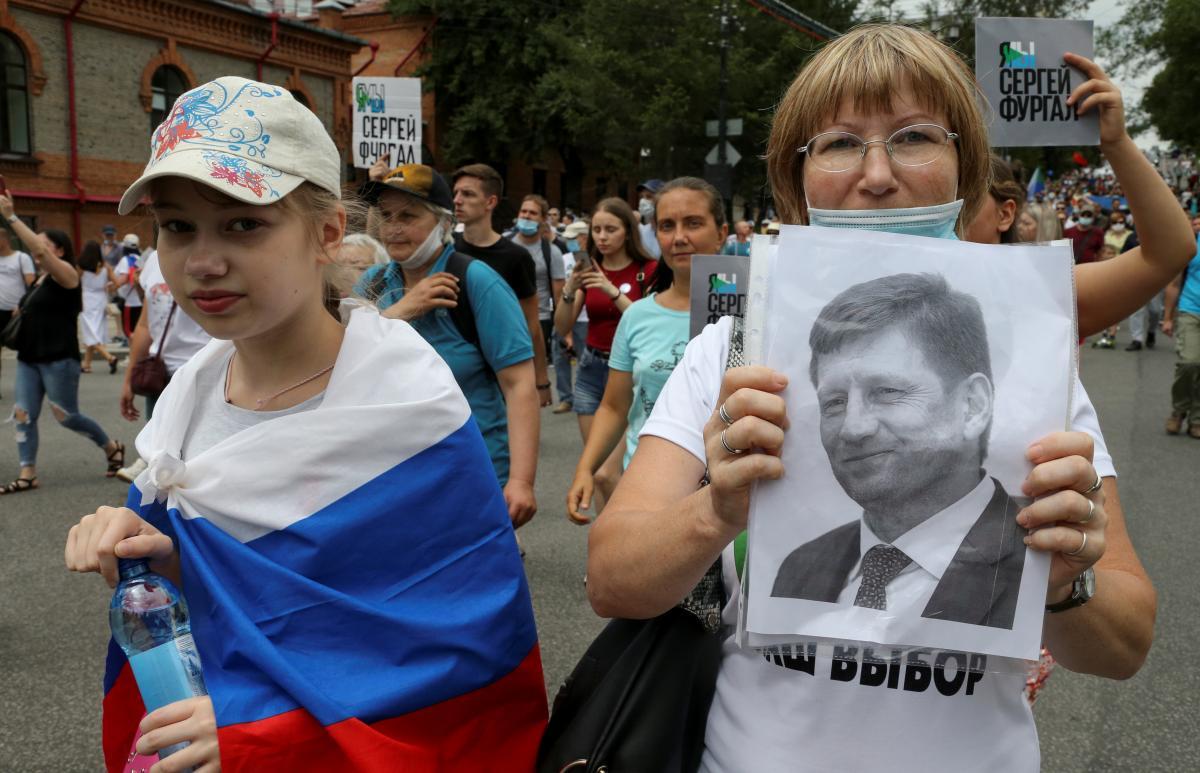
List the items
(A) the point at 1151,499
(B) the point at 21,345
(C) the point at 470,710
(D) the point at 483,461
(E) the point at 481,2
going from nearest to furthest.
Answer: (C) the point at 470,710, (D) the point at 483,461, (A) the point at 1151,499, (B) the point at 21,345, (E) the point at 481,2

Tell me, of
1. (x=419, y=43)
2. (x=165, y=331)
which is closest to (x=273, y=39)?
(x=419, y=43)

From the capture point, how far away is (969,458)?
131 centimetres

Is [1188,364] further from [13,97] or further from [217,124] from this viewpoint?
[13,97]

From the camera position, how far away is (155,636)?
1768 millimetres

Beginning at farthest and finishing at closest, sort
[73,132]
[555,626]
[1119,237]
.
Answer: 1. [73,132]
2. [1119,237]
3. [555,626]

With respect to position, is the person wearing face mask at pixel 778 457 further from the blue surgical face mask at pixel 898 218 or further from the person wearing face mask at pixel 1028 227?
the person wearing face mask at pixel 1028 227

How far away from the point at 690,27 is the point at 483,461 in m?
32.7

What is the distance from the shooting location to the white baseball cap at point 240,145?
1.79 m

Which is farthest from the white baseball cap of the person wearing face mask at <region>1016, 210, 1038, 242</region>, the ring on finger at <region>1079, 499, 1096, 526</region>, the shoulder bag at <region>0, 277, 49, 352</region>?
the shoulder bag at <region>0, 277, 49, 352</region>

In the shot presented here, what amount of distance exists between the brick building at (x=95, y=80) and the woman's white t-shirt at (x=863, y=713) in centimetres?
2259

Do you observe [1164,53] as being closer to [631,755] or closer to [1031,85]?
[1031,85]

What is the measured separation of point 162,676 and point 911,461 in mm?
1199

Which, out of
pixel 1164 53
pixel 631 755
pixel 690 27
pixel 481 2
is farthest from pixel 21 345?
pixel 1164 53

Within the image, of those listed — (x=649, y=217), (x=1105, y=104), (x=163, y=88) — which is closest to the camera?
(x=1105, y=104)
